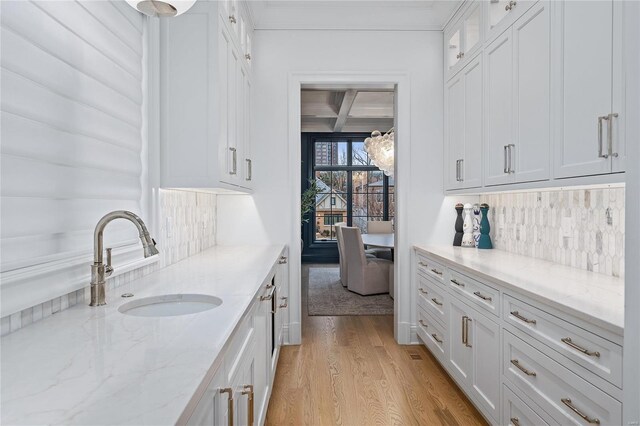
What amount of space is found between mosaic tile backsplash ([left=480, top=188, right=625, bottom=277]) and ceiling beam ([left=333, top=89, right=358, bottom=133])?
285cm

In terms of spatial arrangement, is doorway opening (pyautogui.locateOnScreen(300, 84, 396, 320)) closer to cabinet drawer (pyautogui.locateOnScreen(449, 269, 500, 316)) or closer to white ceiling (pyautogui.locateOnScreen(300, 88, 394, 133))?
white ceiling (pyautogui.locateOnScreen(300, 88, 394, 133))

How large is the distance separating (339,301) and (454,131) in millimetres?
2613

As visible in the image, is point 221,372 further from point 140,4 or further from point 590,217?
point 590,217

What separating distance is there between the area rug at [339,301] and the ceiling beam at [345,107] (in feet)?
8.89

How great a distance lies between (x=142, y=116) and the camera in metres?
1.95

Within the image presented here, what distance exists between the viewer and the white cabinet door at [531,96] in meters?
2.02

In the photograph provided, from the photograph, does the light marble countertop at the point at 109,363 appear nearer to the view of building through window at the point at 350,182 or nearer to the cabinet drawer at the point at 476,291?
the cabinet drawer at the point at 476,291

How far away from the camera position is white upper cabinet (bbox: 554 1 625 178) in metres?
1.55

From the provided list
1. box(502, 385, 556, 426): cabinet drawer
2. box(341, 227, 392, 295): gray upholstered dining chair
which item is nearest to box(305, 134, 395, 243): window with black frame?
box(341, 227, 392, 295): gray upholstered dining chair

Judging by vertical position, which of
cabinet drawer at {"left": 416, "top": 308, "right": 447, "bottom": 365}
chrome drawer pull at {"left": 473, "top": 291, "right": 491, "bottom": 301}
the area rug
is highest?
chrome drawer pull at {"left": 473, "top": 291, "right": 491, "bottom": 301}

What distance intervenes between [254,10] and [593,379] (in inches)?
127

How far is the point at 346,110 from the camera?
638 centimetres

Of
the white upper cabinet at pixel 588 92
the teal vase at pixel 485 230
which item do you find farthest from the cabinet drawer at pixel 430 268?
the white upper cabinet at pixel 588 92

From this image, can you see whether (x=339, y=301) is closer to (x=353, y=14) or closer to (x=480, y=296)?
(x=480, y=296)
